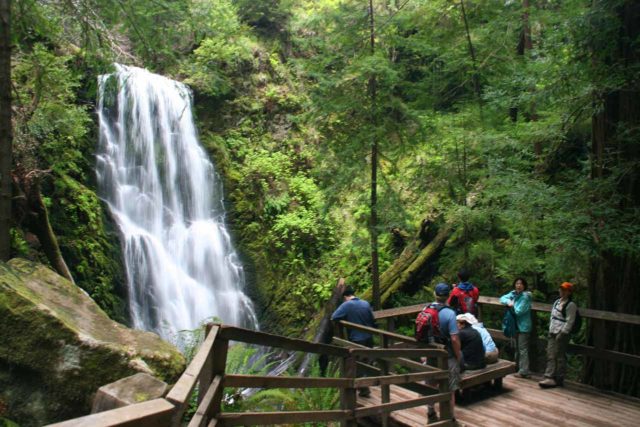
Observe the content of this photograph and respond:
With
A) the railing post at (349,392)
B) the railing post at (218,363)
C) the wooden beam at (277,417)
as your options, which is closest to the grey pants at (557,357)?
the railing post at (349,392)

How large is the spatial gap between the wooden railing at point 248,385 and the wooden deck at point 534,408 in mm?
460

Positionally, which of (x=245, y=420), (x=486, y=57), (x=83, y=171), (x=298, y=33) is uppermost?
(x=298, y=33)

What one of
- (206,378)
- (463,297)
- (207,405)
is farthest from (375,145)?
(207,405)

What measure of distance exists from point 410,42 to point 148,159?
9.51m

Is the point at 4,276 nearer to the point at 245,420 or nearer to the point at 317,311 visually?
the point at 245,420

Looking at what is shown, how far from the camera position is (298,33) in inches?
828

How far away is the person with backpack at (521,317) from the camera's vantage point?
7301 mm

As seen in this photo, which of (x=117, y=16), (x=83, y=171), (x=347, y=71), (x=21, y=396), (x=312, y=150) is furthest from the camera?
(x=312, y=150)

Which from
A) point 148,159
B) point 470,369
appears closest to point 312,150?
point 148,159

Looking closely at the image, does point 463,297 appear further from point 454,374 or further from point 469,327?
point 454,374

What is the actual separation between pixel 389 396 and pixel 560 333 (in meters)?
2.99

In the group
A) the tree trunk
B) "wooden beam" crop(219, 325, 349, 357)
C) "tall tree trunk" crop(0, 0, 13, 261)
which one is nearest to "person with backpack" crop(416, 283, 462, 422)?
"wooden beam" crop(219, 325, 349, 357)

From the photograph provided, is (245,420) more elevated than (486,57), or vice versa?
(486,57)

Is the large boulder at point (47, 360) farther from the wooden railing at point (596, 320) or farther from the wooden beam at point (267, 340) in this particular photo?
the wooden railing at point (596, 320)
